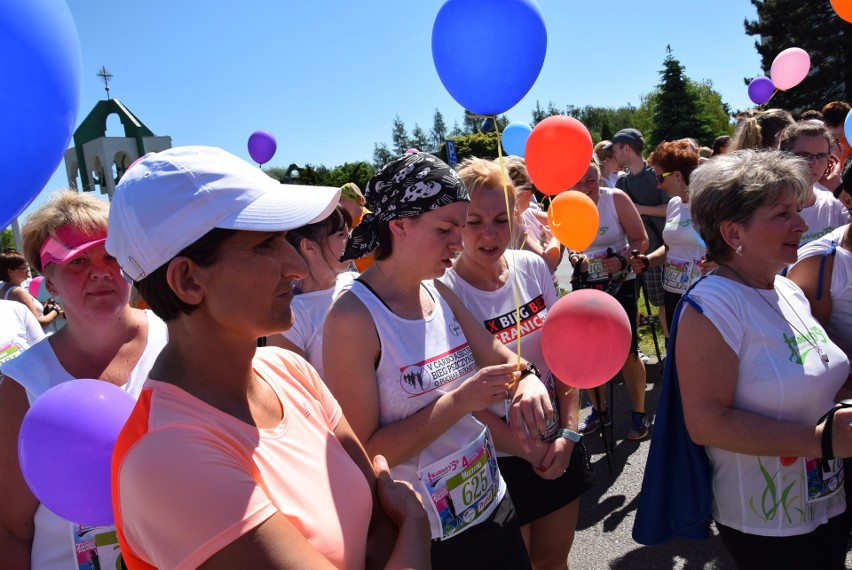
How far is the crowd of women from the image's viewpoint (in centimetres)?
111

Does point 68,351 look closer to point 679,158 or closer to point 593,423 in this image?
point 593,423

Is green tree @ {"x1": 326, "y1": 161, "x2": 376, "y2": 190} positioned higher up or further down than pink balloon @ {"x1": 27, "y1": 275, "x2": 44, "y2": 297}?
higher up

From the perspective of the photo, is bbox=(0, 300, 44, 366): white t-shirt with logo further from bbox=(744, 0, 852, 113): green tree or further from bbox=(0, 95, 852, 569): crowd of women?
bbox=(744, 0, 852, 113): green tree

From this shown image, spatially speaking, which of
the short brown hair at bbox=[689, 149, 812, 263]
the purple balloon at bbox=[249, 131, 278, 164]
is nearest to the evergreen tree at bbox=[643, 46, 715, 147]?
the purple balloon at bbox=[249, 131, 278, 164]

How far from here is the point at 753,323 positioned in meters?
2.02

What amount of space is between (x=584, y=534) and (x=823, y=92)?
3678 cm

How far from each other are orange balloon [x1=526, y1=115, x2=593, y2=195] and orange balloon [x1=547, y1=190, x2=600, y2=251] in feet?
1.13

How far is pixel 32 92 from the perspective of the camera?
1079mm

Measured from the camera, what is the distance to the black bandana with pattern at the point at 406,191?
6.61 feet

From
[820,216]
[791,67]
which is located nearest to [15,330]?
[820,216]

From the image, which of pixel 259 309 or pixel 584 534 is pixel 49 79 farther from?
pixel 584 534

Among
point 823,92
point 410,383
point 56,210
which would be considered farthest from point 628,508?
point 823,92

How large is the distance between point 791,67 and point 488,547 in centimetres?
767

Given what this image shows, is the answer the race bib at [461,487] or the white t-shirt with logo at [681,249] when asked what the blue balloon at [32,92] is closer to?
the race bib at [461,487]
